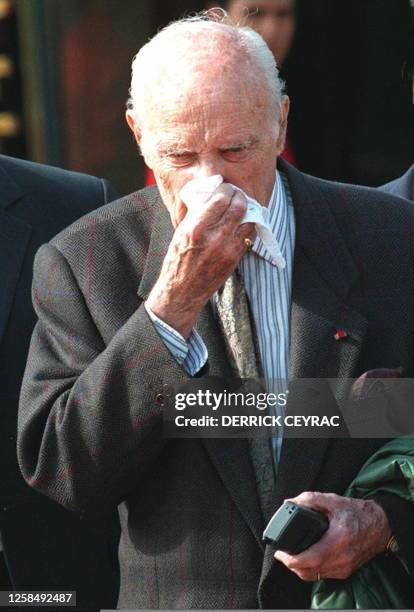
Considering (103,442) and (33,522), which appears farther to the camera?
(33,522)

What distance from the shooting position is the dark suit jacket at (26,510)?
337 cm

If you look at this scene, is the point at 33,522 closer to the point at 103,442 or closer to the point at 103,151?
Answer: the point at 103,442

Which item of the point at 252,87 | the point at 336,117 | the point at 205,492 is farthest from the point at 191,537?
the point at 336,117

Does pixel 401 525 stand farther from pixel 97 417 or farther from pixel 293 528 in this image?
pixel 97 417

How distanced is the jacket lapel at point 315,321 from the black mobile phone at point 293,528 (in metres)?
0.10

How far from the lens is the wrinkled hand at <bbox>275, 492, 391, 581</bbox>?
2.69 metres

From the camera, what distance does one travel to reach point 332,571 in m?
2.70

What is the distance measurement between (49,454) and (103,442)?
0.41 feet

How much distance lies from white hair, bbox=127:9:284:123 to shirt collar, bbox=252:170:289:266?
0.19 m

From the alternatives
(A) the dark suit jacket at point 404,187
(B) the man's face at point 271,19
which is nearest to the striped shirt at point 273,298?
(A) the dark suit jacket at point 404,187

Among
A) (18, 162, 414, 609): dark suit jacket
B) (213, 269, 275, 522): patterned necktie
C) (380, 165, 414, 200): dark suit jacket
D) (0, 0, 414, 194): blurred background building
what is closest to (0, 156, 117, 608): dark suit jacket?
A: (18, 162, 414, 609): dark suit jacket

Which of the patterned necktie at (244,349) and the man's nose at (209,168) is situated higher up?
the man's nose at (209,168)

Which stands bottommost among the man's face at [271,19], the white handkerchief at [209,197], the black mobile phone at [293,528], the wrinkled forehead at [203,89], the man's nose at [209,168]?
→ the black mobile phone at [293,528]

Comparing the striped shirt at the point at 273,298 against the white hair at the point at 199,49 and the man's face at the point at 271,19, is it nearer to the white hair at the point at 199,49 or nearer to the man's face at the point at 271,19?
the white hair at the point at 199,49
